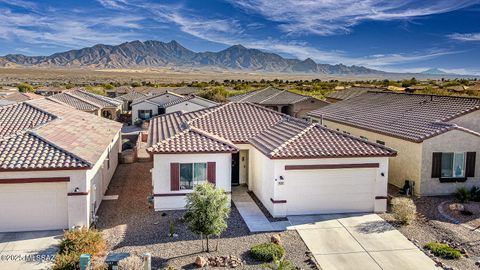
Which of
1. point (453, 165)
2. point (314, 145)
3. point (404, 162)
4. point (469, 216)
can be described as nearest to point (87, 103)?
point (314, 145)

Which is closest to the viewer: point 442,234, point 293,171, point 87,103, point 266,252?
point 266,252

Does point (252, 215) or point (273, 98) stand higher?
point (273, 98)

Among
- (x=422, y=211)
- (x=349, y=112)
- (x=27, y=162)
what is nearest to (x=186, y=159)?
(x=27, y=162)

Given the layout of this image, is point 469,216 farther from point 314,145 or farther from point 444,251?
point 314,145

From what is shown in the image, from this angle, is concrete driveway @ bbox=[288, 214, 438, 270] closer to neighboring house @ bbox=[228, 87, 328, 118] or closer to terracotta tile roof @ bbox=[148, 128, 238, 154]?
terracotta tile roof @ bbox=[148, 128, 238, 154]

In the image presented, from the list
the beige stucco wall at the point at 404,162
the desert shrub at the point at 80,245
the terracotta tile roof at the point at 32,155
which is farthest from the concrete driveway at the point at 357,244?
the terracotta tile roof at the point at 32,155

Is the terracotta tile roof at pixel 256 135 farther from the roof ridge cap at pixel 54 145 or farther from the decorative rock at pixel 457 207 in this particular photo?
the decorative rock at pixel 457 207
